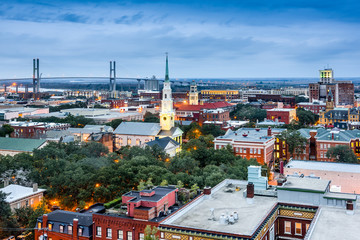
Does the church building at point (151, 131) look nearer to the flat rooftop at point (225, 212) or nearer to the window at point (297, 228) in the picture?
the flat rooftop at point (225, 212)

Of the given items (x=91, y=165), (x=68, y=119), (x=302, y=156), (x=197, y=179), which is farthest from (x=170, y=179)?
(x=68, y=119)

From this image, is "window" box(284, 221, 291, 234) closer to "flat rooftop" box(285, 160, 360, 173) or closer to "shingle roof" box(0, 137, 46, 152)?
"flat rooftop" box(285, 160, 360, 173)

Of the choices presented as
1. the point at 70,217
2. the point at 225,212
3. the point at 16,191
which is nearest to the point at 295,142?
the point at 16,191

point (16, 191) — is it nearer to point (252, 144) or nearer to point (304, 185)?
point (304, 185)

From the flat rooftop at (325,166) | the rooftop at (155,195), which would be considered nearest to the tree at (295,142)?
the flat rooftop at (325,166)

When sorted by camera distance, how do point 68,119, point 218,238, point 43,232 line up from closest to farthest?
point 218,238, point 43,232, point 68,119

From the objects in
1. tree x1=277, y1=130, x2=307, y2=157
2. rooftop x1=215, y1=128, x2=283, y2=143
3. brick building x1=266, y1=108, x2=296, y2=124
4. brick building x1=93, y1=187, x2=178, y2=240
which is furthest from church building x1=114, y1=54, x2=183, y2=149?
brick building x1=93, y1=187, x2=178, y2=240

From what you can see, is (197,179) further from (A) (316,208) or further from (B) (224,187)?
(A) (316,208)
